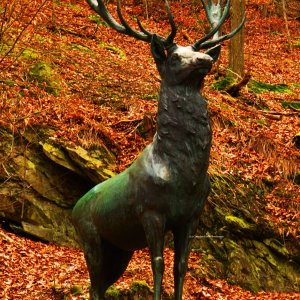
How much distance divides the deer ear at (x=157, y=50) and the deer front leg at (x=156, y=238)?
141 cm

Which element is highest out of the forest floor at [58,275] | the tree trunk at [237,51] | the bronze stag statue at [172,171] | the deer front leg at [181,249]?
the tree trunk at [237,51]

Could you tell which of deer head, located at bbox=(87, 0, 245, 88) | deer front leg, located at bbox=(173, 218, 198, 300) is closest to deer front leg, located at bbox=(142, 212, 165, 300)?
deer front leg, located at bbox=(173, 218, 198, 300)

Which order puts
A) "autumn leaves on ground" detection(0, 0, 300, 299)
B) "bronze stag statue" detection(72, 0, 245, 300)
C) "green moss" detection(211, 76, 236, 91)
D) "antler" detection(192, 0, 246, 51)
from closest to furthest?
1. "bronze stag statue" detection(72, 0, 245, 300)
2. "antler" detection(192, 0, 246, 51)
3. "autumn leaves on ground" detection(0, 0, 300, 299)
4. "green moss" detection(211, 76, 236, 91)

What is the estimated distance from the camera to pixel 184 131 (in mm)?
5105

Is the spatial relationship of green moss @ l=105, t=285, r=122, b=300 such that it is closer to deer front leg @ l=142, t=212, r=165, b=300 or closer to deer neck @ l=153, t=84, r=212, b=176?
deer front leg @ l=142, t=212, r=165, b=300

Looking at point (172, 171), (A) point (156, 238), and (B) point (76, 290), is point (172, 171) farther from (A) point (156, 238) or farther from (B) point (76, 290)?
(B) point (76, 290)

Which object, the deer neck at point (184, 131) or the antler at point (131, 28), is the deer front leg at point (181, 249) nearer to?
the deer neck at point (184, 131)

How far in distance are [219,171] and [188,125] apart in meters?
6.79

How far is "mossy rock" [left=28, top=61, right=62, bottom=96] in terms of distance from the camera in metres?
13.7

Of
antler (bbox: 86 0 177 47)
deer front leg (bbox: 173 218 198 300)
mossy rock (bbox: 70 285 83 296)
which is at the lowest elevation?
mossy rock (bbox: 70 285 83 296)

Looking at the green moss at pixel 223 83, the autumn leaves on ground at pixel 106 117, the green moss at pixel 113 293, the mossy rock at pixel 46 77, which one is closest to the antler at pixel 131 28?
the autumn leaves on ground at pixel 106 117

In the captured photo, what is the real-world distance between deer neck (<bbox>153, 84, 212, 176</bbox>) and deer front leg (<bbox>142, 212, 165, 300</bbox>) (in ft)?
1.54

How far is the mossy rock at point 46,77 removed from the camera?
44.9ft

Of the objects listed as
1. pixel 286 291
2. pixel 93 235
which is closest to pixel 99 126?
pixel 286 291
